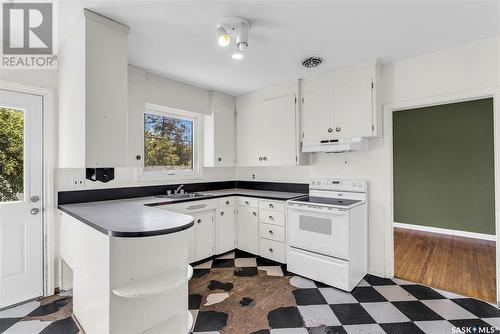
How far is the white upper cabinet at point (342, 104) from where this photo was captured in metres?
2.62

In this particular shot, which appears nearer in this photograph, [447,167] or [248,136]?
[248,136]

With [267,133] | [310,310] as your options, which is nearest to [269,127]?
[267,133]

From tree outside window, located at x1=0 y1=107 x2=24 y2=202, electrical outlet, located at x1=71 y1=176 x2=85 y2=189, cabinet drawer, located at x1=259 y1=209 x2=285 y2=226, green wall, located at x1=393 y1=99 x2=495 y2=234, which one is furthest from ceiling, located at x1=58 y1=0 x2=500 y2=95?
green wall, located at x1=393 y1=99 x2=495 y2=234

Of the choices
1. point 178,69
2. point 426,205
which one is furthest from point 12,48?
point 426,205

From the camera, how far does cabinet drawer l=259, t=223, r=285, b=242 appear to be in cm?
305

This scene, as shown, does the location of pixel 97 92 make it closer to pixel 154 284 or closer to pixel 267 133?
pixel 154 284

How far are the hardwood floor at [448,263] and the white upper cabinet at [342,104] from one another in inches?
65.8

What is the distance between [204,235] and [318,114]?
2074 mm

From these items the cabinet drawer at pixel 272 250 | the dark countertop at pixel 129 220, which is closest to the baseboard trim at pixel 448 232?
the cabinet drawer at pixel 272 250

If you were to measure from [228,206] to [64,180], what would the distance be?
6.13ft

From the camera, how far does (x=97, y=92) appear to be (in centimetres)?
179

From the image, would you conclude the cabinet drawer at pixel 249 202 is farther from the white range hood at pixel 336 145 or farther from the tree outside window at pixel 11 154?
the tree outside window at pixel 11 154

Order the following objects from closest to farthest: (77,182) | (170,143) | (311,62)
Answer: (77,182), (311,62), (170,143)

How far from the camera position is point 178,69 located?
285 cm
